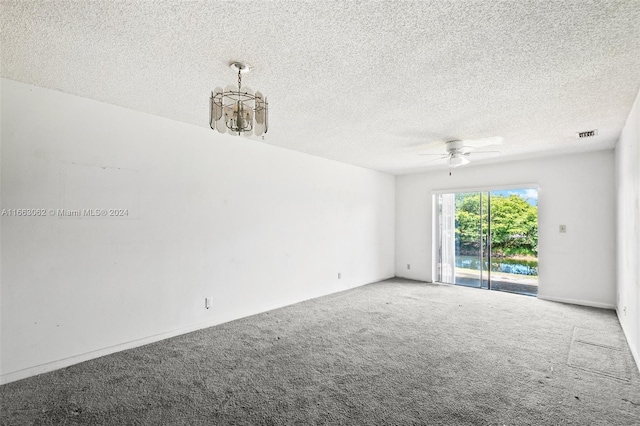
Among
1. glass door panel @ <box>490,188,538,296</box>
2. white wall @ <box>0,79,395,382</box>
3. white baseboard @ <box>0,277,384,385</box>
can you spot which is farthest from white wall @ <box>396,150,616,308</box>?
white baseboard @ <box>0,277,384,385</box>

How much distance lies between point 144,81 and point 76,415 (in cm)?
248

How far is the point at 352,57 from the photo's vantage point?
212cm

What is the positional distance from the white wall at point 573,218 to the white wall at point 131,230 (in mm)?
3861

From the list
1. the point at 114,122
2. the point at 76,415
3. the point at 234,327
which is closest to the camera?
the point at 76,415

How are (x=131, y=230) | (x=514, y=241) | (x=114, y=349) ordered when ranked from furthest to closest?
(x=514, y=241) → (x=131, y=230) → (x=114, y=349)

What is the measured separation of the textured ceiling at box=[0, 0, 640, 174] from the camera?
167 cm

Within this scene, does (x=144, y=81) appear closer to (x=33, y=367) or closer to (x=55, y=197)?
(x=55, y=197)

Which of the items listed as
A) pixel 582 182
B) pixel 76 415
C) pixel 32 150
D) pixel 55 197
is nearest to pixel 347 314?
pixel 76 415

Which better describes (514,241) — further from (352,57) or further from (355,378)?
(352,57)

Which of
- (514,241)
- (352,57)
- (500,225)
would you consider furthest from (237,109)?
(514,241)

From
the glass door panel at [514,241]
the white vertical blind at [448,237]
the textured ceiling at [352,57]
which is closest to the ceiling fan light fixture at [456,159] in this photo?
the textured ceiling at [352,57]

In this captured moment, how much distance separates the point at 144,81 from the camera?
2543 mm

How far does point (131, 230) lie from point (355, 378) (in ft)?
8.44

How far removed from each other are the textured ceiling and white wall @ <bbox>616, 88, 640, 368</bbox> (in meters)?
0.30
